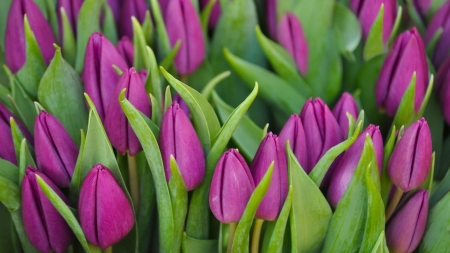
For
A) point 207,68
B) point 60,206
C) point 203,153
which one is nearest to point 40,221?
point 60,206

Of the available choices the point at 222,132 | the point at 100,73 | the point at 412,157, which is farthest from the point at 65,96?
the point at 412,157

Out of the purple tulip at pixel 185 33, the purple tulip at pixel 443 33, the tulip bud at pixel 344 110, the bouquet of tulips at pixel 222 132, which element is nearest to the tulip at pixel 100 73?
the bouquet of tulips at pixel 222 132

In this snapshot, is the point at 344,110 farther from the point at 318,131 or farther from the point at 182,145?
the point at 182,145

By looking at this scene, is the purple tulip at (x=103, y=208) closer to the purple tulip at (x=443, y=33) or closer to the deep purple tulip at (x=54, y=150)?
the deep purple tulip at (x=54, y=150)

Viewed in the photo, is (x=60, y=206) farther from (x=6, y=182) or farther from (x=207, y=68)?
(x=207, y=68)

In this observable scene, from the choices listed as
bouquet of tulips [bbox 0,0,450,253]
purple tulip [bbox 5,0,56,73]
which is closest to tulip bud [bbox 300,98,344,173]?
bouquet of tulips [bbox 0,0,450,253]

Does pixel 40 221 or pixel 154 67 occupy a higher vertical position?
pixel 154 67
